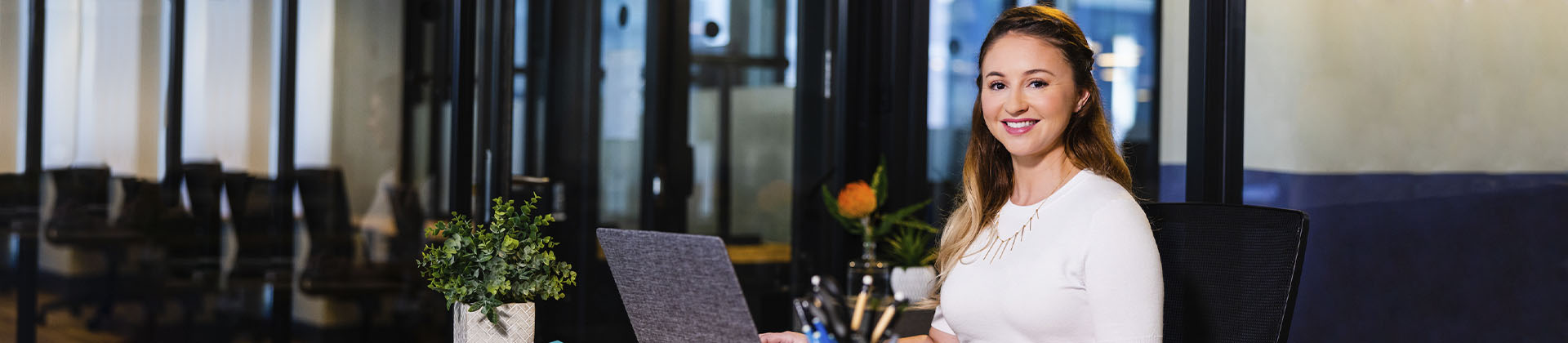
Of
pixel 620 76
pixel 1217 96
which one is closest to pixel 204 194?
pixel 620 76

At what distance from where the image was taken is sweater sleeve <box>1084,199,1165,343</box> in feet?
4.76

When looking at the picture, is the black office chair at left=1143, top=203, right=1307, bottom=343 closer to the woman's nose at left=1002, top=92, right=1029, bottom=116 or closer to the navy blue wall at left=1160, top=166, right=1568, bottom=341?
the woman's nose at left=1002, top=92, right=1029, bottom=116

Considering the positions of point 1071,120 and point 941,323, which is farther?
point 941,323

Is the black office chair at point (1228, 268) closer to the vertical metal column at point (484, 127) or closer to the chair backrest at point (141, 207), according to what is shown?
the vertical metal column at point (484, 127)

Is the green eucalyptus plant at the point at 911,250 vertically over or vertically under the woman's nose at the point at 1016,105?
under

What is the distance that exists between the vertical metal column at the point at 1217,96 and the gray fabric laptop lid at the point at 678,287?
203 cm

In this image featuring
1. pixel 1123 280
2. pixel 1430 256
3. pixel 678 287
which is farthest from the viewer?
pixel 1430 256

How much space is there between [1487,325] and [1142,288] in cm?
140

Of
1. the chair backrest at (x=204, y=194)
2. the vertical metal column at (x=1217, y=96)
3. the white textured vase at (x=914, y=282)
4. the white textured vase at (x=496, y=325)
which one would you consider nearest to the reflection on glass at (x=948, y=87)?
the white textured vase at (x=914, y=282)

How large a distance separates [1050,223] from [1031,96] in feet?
0.57

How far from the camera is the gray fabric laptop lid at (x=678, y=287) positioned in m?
1.14

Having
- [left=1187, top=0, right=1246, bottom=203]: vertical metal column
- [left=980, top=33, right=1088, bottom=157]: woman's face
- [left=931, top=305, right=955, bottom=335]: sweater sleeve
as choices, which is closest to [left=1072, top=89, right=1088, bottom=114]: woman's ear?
[left=980, top=33, right=1088, bottom=157]: woman's face

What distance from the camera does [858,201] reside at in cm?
370

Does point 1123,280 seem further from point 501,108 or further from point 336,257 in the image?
point 336,257
